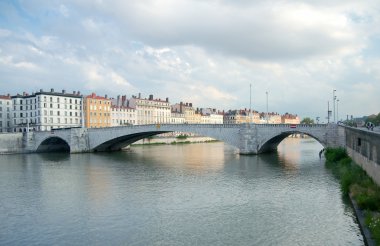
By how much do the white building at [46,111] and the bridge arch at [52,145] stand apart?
7.47 metres

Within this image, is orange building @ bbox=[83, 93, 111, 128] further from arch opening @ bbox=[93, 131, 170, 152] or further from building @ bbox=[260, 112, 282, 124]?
building @ bbox=[260, 112, 282, 124]

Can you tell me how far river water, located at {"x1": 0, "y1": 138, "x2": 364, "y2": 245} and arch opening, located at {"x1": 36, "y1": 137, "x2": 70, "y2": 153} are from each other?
111 feet

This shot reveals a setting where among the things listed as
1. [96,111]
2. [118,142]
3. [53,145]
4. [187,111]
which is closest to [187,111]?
[187,111]

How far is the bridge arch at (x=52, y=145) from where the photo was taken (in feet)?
206

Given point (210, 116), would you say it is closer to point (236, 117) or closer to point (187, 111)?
point (236, 117)

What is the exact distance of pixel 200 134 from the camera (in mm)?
49812

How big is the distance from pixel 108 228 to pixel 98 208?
12.0ft

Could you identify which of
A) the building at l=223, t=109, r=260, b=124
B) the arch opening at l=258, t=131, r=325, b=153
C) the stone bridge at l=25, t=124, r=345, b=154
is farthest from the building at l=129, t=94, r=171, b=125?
the arch opening at l=258, t=131, r=325, b=153

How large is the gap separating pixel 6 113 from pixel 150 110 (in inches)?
1385

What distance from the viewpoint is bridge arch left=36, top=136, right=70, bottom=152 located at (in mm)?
62819

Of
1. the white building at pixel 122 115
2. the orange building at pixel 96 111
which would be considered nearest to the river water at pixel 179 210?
the orange building at pixel 96 111

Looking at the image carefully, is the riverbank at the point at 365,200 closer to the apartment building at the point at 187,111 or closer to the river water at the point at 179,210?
the river water at the point at 179,210

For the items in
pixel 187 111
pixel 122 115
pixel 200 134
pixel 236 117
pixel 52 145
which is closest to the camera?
pixel 200 134

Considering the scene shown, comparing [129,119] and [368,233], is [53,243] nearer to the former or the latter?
[368,233]
